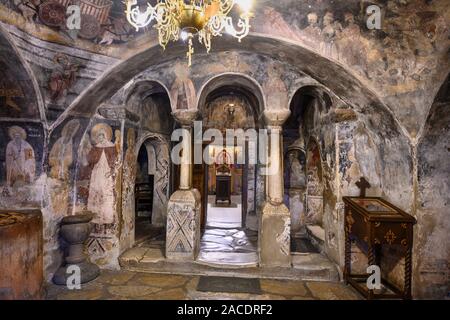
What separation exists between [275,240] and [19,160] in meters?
4.57

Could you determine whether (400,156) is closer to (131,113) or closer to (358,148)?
(358,148)

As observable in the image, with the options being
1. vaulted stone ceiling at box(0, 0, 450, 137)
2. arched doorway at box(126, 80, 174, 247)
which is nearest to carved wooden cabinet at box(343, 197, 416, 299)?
vaulted stone ceiling at box(0, 0, 450, 137)

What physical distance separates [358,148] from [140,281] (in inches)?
180

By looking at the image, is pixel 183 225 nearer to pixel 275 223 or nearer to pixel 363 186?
pixel 275 223

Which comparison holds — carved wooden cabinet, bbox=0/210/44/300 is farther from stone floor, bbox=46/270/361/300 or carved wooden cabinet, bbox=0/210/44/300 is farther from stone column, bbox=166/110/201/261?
stone column, bbox=166/110/201/261

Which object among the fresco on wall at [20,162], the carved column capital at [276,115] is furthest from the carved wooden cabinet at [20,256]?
the carved column capital at [276,115]

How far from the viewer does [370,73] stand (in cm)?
421

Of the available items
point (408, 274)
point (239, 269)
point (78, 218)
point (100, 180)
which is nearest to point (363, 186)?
point (408, 274)

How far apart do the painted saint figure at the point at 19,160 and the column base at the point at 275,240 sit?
411 centimetres

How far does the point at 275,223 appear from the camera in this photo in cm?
504

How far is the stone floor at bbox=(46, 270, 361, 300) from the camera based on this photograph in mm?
4234

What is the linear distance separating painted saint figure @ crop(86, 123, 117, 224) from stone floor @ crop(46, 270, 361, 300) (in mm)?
1175

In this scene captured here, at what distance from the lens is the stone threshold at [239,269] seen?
4.89m
